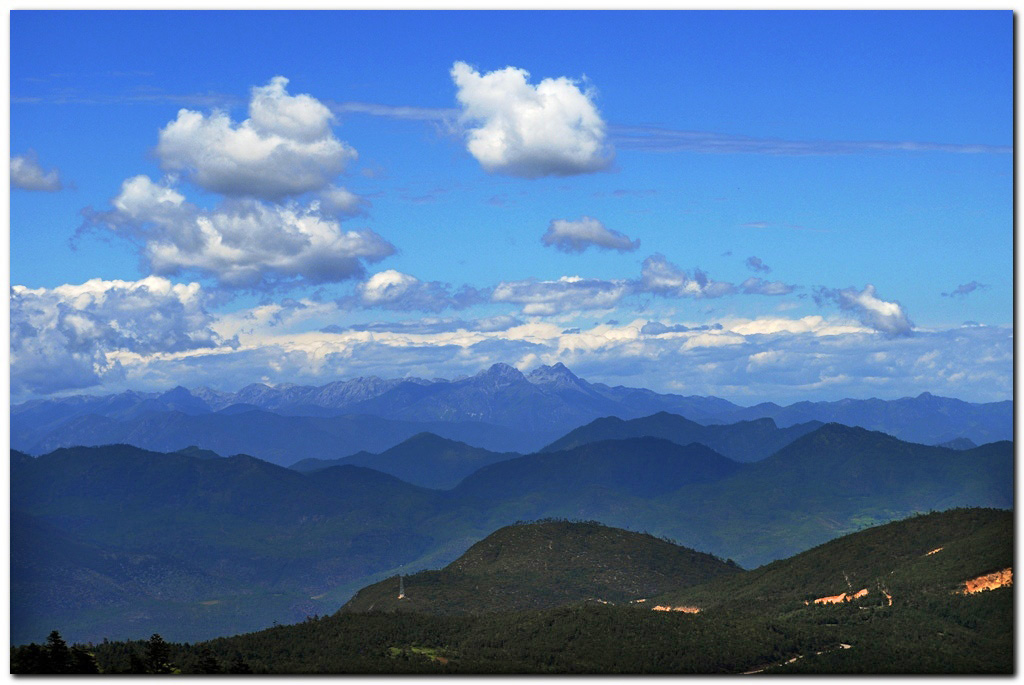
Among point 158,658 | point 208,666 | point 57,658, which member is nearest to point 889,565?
point 208,666

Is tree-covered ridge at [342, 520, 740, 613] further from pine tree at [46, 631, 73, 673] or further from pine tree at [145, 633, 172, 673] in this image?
pine tree at [46, 631, 73, 673]

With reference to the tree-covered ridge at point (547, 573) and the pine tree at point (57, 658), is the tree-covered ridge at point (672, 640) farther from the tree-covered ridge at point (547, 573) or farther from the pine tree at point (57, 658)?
the tree-covered ridge at point (547, 573)

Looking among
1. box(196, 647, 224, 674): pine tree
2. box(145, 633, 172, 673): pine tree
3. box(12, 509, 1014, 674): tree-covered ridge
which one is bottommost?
box(12, 509, 1014, 674): tree-covered ridge

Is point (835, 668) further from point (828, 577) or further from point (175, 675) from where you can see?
point (828, 577)

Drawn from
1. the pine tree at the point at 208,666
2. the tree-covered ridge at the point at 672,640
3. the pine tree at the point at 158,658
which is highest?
the pine tree at the point at 158,658

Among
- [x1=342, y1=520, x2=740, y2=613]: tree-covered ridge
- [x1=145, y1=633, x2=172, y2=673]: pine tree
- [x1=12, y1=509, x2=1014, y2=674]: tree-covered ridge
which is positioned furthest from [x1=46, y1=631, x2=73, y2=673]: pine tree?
[x1=342, y1=520, x2=740, y2=613]: tree-covered ridge

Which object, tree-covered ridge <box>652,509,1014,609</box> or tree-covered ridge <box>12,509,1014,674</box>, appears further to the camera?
tree-covered ridge <box>652,509,1014,609</box>

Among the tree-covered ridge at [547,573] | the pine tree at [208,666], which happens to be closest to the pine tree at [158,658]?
the pine tree at [208,666]

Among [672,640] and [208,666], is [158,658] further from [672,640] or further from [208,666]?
[672,640]

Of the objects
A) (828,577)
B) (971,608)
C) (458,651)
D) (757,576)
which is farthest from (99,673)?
(757,576)
